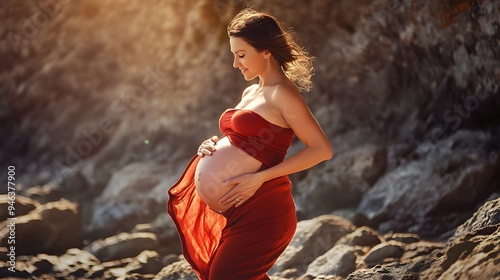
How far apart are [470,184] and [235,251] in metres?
4.23

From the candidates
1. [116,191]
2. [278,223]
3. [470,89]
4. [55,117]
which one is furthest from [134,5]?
[278,223]

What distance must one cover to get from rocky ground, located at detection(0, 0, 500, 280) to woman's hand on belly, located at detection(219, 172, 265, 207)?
1.18 meters

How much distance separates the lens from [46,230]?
792cm

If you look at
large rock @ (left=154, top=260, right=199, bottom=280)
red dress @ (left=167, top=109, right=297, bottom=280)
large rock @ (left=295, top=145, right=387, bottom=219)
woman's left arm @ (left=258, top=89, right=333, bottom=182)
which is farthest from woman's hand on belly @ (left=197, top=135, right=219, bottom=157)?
large rock @ (left=295, top=145, right=387, bottom=219)

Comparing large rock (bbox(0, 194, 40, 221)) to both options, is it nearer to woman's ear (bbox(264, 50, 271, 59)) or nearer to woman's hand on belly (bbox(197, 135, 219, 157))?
woman's hand on belly (bbox(197, 135, 219, 157))

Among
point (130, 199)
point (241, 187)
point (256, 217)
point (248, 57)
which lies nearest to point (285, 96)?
point (248, 57)

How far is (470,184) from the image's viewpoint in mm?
7633

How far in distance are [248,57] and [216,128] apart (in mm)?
6437

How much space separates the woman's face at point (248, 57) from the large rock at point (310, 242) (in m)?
2.62

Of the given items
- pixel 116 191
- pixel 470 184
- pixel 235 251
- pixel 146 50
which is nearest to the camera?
pixel 235 251

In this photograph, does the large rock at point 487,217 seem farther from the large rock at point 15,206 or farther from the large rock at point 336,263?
the large rock at point 15,206

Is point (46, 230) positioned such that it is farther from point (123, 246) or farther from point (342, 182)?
point (342, 182)

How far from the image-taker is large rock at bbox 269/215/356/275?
6438 mm

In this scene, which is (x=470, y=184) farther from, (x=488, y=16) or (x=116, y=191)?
(x=116, y=191)
